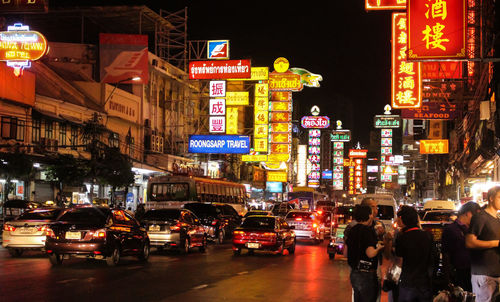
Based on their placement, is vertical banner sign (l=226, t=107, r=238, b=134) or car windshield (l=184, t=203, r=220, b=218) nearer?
car windshield (l=184, t=203, r=220, b=218)

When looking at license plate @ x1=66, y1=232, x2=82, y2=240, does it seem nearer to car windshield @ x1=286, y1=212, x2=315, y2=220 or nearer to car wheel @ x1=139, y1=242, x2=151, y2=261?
car wheel @ x1=139, y1=242, x2=151, y2=261

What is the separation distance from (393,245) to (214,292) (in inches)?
233

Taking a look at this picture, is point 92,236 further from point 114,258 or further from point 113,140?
point 113,140

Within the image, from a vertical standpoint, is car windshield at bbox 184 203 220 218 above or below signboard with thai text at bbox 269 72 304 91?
below

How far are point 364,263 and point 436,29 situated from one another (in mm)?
12506

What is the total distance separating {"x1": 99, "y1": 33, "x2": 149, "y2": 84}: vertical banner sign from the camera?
46250mm

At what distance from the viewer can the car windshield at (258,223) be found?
22.8 metres

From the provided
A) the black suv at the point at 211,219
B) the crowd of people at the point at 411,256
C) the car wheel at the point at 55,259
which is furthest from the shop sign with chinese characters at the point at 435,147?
the crowd of people at the point at 411,256

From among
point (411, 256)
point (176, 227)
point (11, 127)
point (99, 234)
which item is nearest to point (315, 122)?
point (11, 127)

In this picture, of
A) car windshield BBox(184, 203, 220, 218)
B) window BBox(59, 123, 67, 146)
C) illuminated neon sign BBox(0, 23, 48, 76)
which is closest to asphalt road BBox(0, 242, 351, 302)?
car windshield BBox(184, 203, 220, 218)

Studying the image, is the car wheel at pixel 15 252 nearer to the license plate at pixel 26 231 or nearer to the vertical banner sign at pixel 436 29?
the license plate at pixel 26 231

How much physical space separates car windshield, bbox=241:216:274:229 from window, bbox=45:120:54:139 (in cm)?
1932

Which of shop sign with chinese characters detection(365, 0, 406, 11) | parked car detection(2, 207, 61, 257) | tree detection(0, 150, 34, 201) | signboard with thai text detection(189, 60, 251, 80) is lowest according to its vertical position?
parked car detection(2, 207, 61, 257)

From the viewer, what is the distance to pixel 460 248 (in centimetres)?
877
